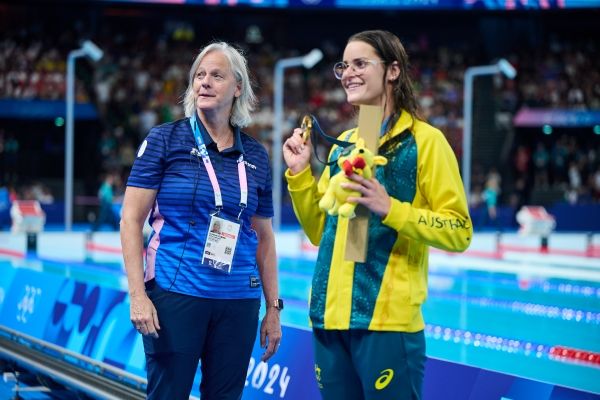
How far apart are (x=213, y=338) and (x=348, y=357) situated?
0.69 meters

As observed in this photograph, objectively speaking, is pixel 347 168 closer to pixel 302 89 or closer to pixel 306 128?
pixel 306 128

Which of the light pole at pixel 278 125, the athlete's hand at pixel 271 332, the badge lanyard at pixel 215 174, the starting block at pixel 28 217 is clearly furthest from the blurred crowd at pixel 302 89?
the badge lanyard at pixel 215 174

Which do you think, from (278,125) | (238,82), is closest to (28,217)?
(278,125)

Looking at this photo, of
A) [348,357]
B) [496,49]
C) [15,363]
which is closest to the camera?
[348,357]

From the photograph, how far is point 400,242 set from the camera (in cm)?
319

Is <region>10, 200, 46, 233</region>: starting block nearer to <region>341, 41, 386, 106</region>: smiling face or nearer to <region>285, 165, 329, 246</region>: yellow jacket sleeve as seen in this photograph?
<region>285, 165, 329, 246</region>: yellow jacket sleeve

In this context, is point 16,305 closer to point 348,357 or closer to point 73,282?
point 73,282

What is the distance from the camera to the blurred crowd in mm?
28109

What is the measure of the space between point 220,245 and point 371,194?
2.87ft

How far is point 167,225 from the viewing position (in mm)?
3684

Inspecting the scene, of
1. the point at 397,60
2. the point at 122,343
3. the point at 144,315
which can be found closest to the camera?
the point at 397,60

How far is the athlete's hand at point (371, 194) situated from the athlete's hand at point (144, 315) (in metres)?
0.99

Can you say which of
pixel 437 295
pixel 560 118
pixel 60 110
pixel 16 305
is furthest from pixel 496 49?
pixel 16 305

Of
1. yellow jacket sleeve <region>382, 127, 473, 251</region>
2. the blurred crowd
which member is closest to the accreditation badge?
yellow jacket sleeve <region>382, 127, 473, 251</region>
